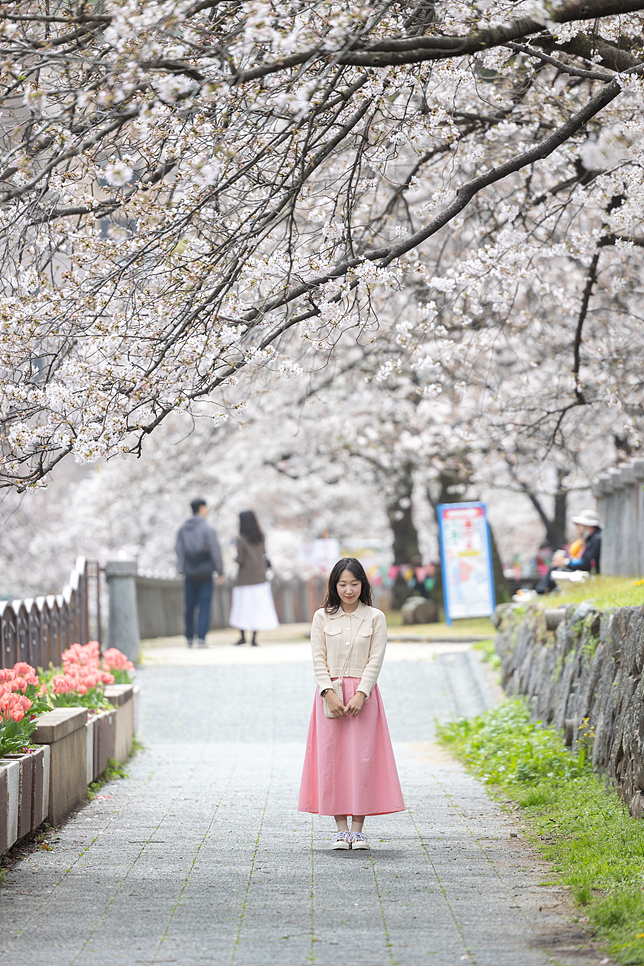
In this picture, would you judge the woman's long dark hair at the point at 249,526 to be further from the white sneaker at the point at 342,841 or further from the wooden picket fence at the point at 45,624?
the white sneaker at the point at 342,841

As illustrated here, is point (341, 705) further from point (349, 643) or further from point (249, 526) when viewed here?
point (249, 526)

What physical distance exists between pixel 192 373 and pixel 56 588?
31.5 m

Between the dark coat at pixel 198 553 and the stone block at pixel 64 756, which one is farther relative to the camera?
the dark coat at pixel 198 553

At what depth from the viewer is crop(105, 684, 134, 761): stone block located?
9.14 metres

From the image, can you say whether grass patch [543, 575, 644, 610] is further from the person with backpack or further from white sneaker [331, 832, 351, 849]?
the person with backpack

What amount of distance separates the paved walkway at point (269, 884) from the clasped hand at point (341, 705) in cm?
71

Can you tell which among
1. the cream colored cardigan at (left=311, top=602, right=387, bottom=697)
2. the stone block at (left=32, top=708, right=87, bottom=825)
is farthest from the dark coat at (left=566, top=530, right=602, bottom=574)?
the cream colored cardigan at (left=311, top=602, right=387, bottom=697)

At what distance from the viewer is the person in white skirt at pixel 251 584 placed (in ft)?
58.2

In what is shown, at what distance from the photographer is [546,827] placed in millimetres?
6539

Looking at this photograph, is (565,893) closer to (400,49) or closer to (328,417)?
(400,49)

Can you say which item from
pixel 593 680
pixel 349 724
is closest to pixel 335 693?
pixel 349 724

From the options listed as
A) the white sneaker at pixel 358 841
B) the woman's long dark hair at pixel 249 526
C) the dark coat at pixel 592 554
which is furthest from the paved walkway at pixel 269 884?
the woman's long dark hair at pixel 249 526

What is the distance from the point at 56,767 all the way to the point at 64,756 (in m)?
0.29

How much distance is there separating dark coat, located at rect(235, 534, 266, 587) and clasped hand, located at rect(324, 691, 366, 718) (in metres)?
11.7
